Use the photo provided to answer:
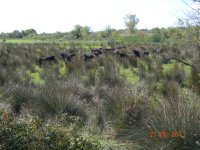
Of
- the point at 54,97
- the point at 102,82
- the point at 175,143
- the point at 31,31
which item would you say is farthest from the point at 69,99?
the point at 31,31

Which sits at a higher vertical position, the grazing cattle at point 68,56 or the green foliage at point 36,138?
the green foliage at point 36,138

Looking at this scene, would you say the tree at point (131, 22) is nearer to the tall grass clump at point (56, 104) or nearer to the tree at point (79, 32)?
the tree at point (79, 32)

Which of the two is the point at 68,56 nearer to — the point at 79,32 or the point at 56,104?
the point at 56,104

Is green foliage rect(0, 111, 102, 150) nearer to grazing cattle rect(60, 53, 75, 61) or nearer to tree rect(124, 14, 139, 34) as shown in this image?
grazing cattle rect(60, 53, 75, 61)

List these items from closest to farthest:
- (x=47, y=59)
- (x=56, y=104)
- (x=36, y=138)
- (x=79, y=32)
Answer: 1. (x=36, y=138)
2. (x=56, y=104)
3. (x=47, y=59)
4. (x=79, y=32)

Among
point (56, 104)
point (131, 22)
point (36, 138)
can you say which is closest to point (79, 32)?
point (131, 22)

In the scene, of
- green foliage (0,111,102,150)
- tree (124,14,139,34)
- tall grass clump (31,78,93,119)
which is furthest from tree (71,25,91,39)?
green foliage (0,111,102,150)
